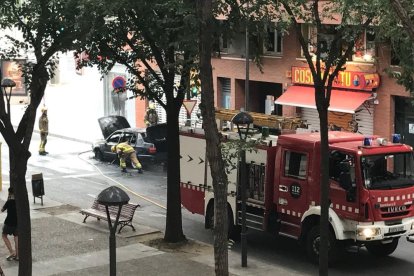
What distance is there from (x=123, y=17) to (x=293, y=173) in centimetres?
485

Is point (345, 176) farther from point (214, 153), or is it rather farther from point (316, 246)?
point (214, 153)

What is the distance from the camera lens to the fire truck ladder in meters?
16.7

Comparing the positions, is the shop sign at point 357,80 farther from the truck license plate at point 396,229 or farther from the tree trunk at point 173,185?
the truck license plate at point 396,229

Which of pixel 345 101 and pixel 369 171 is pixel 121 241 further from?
pixel 345 101

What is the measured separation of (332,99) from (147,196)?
27.8 feet

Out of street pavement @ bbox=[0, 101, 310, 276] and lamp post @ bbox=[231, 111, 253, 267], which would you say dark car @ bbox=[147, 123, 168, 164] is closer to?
street pavement @ bbox=[0, 101, 310, 276]

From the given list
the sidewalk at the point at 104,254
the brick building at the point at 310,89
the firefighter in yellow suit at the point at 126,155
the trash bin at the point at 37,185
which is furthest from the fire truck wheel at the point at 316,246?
the firefighter in yellow suit at the point at 126,155

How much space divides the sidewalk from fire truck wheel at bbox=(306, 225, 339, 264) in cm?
69

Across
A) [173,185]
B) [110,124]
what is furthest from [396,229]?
[110,124]

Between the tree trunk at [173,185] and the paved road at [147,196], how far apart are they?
41.5 inches

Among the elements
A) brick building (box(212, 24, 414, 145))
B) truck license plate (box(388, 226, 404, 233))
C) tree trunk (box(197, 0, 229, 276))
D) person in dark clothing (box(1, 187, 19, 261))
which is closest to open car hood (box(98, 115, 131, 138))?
brick building (box(212, 24, 414, 145))

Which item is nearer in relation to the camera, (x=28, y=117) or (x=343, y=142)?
(x=28, y=117)

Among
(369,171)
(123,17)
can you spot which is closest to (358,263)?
(369,171)

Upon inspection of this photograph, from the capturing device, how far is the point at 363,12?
43.9 feet
